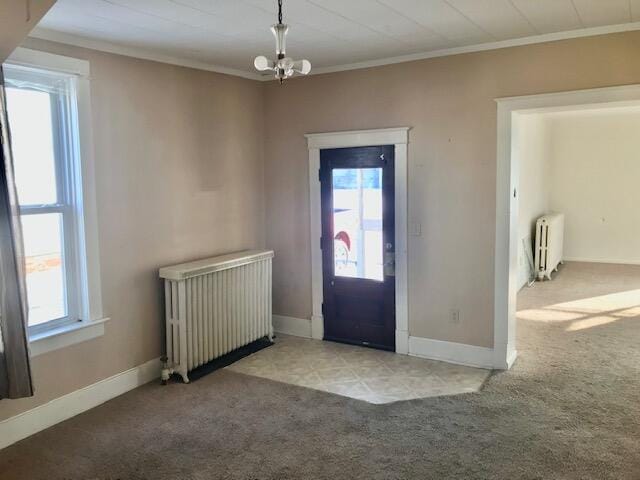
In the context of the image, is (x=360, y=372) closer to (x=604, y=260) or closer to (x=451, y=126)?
(x=451, y=126)

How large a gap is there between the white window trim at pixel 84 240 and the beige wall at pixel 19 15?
3.84ft

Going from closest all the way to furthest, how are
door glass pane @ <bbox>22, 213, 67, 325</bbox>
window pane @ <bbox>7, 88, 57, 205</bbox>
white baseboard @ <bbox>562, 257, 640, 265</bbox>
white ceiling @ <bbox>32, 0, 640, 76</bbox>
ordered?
white ceiling @ <bbox>32, 0, 640, 76</bbox>, window pane @ <bbox>7, 88, 57, 205</bbox>, door glass pane @ <bbox>22, 213, 67, 325</bbox>, white baseboard @ <bbox>562, 257, 640, 265</bbox>

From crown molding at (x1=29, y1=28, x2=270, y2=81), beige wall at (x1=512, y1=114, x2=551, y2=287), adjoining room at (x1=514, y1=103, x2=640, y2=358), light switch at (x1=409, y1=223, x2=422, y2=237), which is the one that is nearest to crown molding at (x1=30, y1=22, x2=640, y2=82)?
crown molding at (x1=29, y1=28, x2=270, y2=81)

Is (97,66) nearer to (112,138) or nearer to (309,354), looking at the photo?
(112,138)

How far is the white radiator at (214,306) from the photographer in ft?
13.2

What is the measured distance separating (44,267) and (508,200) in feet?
10.8

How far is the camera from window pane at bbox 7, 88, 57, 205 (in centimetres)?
320

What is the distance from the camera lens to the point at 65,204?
11.5 feet

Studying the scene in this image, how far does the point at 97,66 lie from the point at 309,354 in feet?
9.17

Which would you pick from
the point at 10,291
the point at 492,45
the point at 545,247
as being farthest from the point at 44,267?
the point at 545,247

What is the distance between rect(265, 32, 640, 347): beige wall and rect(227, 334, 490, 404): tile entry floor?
0.35m

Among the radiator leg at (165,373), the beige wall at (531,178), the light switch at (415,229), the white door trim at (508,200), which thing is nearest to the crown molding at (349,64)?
the white door trim at (508,200)

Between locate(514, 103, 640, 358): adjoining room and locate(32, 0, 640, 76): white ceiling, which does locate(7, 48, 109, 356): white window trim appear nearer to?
locate(32, 0, 640, 76): white ceiling

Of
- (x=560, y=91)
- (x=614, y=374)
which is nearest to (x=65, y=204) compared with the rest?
(x=560, y=91)
